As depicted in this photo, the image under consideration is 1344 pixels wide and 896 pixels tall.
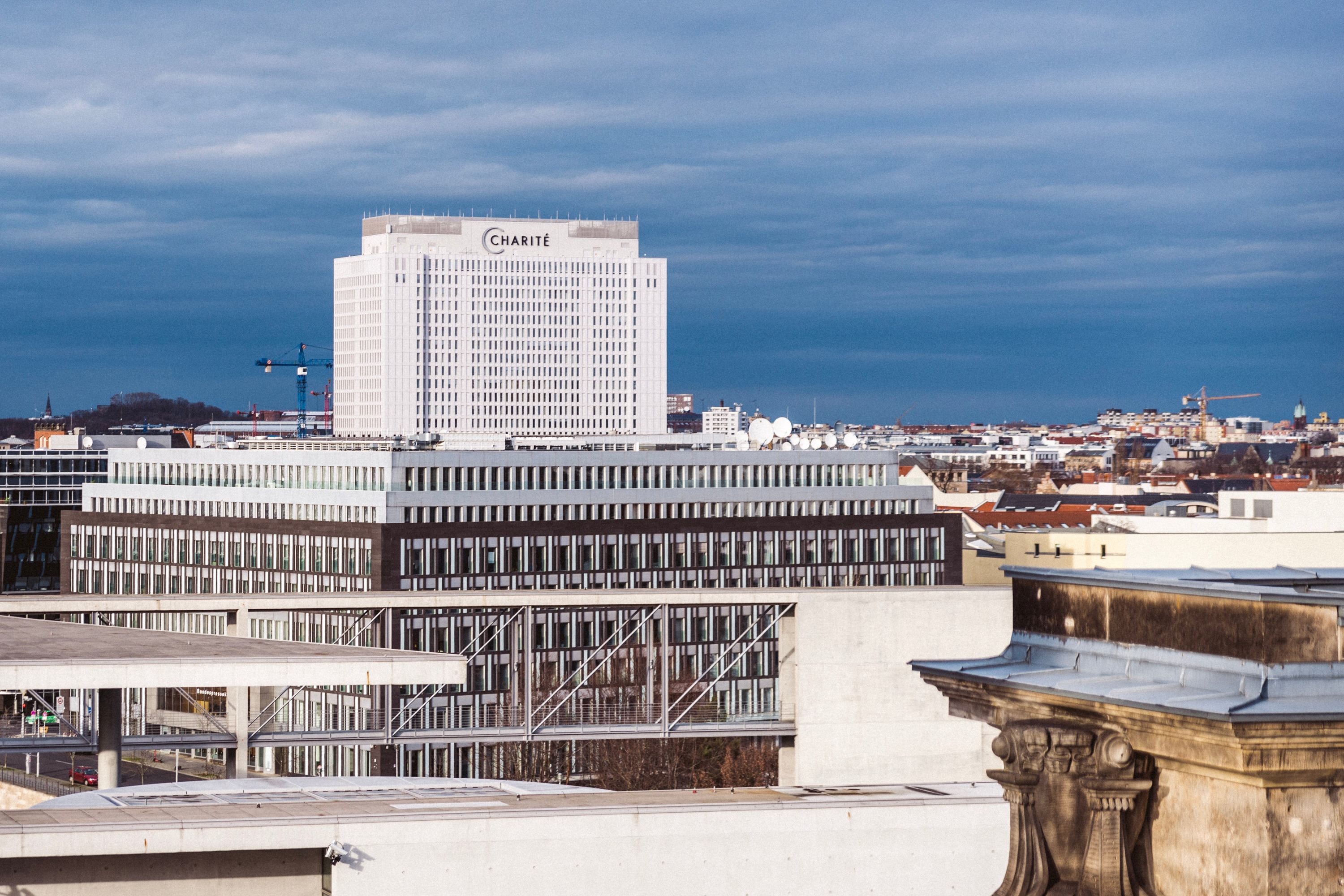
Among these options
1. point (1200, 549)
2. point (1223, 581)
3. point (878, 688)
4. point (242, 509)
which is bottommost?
point (878, 688)

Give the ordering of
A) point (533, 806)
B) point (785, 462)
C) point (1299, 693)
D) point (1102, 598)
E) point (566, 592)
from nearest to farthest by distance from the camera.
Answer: point (1299, 693), point (1102, 598), point (533, 806), point (566, 592), point (785, 462)


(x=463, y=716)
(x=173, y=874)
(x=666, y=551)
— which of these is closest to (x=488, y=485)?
(x=666, y=551)

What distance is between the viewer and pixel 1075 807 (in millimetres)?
8195

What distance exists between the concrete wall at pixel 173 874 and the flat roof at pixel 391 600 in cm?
795

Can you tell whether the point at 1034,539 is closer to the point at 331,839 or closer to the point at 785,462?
the point at 785,462

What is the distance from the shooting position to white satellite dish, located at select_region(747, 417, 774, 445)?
5787 inches

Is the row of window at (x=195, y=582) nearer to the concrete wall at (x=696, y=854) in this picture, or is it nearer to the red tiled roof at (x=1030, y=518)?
the red tiled roof at (x=1030, y=518)

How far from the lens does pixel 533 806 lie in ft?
67.6

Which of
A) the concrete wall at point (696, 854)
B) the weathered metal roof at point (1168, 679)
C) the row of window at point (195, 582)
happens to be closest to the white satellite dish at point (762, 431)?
the row of window at point (195, 582)

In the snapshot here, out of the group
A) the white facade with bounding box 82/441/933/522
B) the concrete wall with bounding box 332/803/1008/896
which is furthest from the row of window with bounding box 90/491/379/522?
the concrete wall with bounding box 332/803/1008/896

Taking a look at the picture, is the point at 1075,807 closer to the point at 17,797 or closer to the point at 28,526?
the point at 17,797

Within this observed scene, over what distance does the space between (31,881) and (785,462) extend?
4776 inches

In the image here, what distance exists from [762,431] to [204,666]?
126m

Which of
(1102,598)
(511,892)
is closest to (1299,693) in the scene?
(1102,598)
